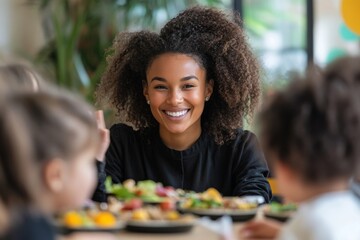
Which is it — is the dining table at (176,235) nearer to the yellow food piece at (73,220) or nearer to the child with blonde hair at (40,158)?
the yellow food piece at (73,220)

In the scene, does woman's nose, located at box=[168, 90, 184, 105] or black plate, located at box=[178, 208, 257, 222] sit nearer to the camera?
black plate, located at box=[178, 208, 257, 222]

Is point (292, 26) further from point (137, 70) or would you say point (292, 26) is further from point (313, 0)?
point (137, 70)

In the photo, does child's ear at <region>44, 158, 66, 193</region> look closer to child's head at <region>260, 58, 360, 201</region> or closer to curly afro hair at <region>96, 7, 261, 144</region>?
child's head at <region>260, 58, 360, 201</region>

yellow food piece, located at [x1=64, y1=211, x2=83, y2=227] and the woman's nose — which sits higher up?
the woman's nose

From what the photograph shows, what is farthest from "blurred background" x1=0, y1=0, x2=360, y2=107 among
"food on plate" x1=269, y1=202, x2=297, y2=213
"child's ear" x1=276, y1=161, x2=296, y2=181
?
"child's ear" x1=276, y1=161, x2=296, y2=181

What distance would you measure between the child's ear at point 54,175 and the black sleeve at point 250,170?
1080 mm

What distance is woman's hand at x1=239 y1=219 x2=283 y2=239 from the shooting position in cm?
160

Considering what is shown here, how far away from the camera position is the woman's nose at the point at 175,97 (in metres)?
2.47

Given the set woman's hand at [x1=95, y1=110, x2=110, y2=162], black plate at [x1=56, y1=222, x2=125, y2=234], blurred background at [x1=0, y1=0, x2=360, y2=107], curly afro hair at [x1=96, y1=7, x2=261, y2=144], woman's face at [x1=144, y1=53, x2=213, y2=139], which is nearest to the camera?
black plate at [x1=56, y1=222, x2=125, y2=234]

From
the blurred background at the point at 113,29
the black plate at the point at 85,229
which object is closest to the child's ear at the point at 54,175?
the black plate at the point at 85,229

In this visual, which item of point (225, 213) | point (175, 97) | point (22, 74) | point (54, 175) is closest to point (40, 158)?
point (54, 175)

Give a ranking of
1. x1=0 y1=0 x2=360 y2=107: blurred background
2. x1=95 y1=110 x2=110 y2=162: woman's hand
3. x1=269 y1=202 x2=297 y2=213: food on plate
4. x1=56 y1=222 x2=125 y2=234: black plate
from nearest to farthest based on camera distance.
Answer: x1=56 y1=222 x2=125 y2=234: black plate, x1=269 y1=202 x2=297 y2=213: food on plate, x1=95 y1=110 x2=110 y2=162: woman's hand, x1=0 y1=0 x2=360 y2=107: blurred background

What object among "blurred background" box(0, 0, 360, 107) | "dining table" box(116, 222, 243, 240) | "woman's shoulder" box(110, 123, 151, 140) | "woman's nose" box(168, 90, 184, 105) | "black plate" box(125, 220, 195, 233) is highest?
"blurred background" box(0, 0, 360, 107)

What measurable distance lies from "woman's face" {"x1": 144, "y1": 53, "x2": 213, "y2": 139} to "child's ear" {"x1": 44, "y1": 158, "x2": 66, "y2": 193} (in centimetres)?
116
